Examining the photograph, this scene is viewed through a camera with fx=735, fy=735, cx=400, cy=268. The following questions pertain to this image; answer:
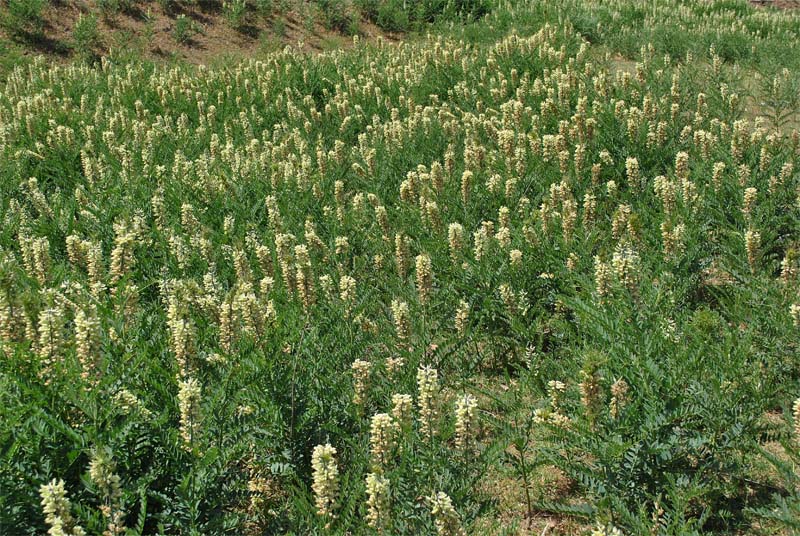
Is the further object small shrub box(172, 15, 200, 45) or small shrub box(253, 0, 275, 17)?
small shrub box(253, 0, 275, 17)

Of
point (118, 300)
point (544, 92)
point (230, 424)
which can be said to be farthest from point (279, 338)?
point (544, 92)

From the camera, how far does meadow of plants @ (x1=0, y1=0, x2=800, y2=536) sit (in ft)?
10.0

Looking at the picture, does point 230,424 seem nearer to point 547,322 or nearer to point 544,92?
point 547,322

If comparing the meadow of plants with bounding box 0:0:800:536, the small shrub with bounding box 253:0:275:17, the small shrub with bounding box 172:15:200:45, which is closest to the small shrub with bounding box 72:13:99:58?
the small shrub with bounding box 172:15:200:45

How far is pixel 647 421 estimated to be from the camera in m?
3.19

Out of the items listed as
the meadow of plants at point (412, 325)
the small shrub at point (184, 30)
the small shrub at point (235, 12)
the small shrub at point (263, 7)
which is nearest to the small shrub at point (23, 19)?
the small shrub at point (184, 30)

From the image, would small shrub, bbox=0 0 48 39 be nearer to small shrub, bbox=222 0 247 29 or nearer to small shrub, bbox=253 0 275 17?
small shrub, bbox=222 0 247 29

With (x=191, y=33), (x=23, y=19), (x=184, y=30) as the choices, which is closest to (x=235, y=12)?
(x=191, y=33)

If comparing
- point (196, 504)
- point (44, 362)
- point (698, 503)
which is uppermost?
point (44, 362)

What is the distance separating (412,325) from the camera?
4.21 metres

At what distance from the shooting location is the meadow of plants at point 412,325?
3.05m

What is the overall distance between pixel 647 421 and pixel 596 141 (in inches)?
166

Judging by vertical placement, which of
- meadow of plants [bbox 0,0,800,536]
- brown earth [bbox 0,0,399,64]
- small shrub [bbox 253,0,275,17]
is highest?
meadow of plants [bbox 0,0,800,536]

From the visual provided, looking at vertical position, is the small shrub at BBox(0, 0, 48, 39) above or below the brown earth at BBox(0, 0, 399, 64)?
above
